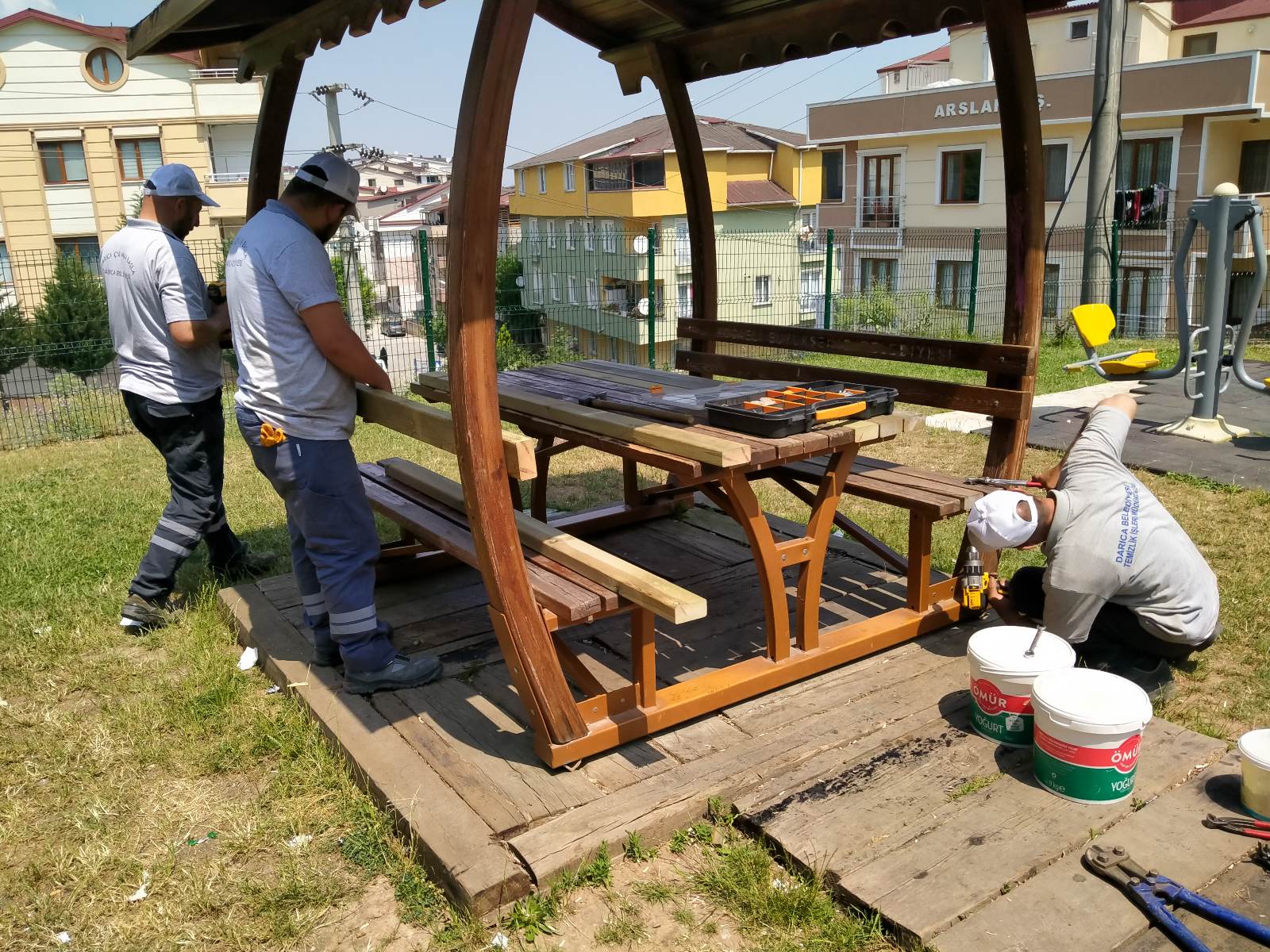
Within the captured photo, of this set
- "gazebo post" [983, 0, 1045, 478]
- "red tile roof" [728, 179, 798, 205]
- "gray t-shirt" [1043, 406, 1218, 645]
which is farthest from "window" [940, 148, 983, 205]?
"gray t-shirt" [1043, 406, 1218, 645]

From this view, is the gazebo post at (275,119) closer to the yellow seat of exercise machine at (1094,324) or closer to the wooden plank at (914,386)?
the wooden plank at (914,386)

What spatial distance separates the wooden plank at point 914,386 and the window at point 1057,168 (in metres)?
24.7

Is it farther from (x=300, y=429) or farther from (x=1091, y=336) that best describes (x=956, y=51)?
(x=300, y=429)

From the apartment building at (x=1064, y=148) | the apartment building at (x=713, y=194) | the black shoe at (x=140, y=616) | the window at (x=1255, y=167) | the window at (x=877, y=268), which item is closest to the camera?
the black shoe at (x=140, y=616)

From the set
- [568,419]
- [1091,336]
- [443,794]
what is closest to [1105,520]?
[568,419]

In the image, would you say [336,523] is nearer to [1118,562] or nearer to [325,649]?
[325,649]

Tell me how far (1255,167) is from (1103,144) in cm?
1631

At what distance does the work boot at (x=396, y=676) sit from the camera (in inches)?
144

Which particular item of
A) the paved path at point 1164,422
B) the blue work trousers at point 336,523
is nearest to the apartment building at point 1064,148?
the paved path at point 1164,422

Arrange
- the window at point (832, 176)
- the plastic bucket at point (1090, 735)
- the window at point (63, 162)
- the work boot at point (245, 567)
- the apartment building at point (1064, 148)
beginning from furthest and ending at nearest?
the window at point (832, 176) < the window at point (63, 162) < the apartment building at point (1064, 148) < the work boot at point (245, 567) < the plastic bucket at point (1090, 735)

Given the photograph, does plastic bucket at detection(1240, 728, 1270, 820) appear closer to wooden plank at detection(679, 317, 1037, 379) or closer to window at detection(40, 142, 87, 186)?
wooden plank at detection(679, 317, 1037, 379)

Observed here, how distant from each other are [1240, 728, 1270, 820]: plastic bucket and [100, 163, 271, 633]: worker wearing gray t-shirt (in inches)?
163

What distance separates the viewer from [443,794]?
3.00m

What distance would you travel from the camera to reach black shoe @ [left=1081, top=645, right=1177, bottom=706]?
3.64 m
